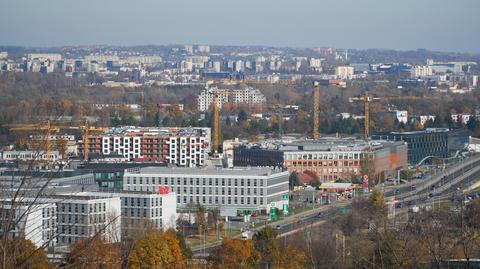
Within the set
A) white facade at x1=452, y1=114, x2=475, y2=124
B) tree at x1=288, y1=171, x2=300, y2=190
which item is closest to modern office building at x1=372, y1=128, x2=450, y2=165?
white facade at x1=452, y1=114, x2=475, y2=124

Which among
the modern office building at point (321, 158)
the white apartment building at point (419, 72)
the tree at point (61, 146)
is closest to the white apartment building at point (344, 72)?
the white apartment building at point (419, 72)

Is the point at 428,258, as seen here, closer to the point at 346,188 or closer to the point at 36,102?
the point at 346,188

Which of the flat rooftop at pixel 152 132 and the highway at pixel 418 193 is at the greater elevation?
the flat rooftop at pixel 152 132

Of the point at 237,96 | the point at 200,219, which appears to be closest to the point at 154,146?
the point at 200,219

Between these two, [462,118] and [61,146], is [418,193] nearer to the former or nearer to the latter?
[61,146]

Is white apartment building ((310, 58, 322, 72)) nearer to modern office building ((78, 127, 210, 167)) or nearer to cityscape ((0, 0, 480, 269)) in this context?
cityscape ((0, 0, 480, 269))

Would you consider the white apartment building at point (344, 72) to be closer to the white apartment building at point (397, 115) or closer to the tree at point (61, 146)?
the white apartment building at point (397, 115)
